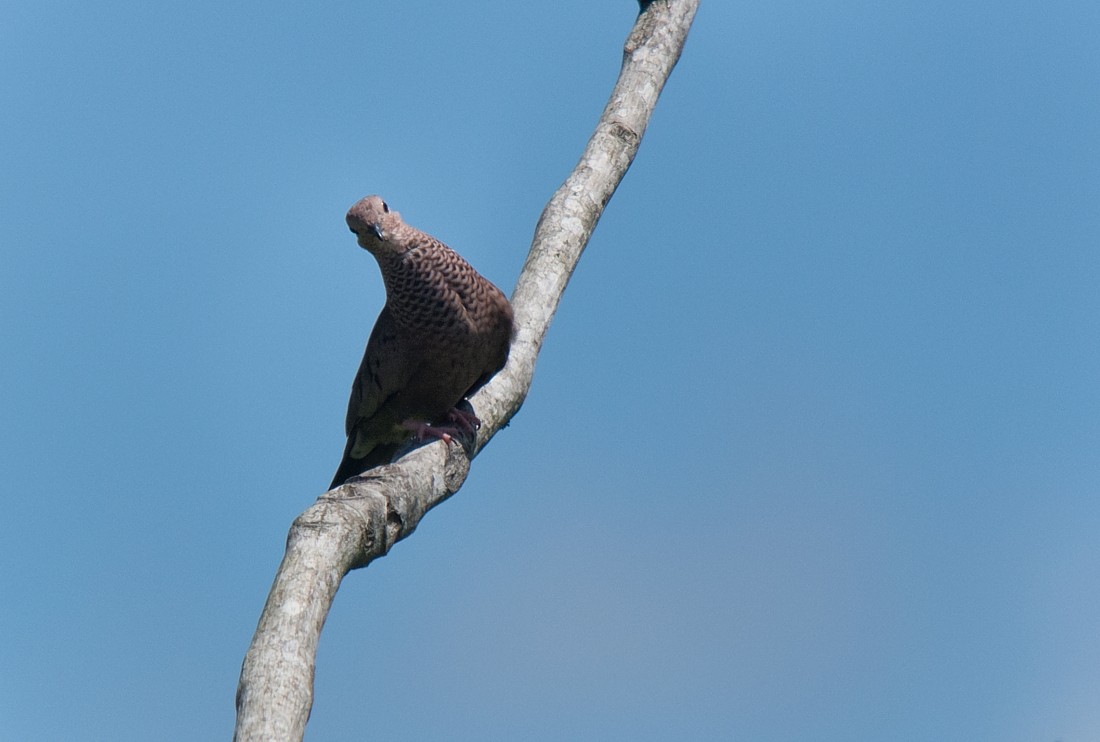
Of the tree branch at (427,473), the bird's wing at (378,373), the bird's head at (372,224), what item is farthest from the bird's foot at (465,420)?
the bird's head at (372,224)

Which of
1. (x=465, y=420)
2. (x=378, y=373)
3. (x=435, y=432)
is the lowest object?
(x=435, y=432)

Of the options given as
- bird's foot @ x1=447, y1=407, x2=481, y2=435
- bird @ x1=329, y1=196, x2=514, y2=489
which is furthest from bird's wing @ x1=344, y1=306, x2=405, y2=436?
bird's foot @ x1=447, y1=407, x2=481, y2=435

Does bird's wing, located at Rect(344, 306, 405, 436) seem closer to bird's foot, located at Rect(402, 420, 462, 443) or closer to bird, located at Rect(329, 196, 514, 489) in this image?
bird, located at Rect(329, 196, 514, 489)

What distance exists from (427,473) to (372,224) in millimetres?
1821

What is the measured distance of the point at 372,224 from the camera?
5.46 metres

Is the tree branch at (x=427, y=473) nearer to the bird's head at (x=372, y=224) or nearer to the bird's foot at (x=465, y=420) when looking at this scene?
the bird's foot at (x=465, y=420)

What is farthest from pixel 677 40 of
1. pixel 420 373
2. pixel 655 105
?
pixel 420 373

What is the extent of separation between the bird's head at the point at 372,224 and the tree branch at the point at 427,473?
68 centimetres

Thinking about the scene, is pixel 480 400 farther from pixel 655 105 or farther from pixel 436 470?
pixel 655 105

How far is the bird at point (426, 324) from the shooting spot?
541 cm

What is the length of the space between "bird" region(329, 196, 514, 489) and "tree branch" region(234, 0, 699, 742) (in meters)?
0.18

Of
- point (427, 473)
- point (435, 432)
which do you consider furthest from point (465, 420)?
Answer: point (427, 473)

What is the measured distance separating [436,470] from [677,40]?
3.24 metres

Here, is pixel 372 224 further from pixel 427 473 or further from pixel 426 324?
pixel 427 473
